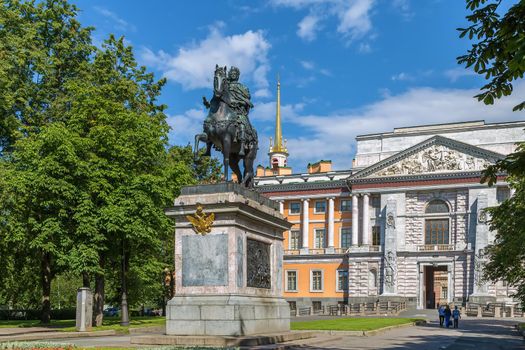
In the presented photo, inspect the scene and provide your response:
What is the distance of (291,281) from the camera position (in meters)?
82.1

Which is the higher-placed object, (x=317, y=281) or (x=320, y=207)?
(x=320, y=207)

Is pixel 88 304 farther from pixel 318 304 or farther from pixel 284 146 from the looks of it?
pixel 284 146

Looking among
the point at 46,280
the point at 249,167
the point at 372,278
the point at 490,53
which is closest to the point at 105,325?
the point at 46,280

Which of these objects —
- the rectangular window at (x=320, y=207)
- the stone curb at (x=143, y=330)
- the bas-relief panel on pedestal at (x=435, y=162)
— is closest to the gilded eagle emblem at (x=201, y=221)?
the stone curb at (x=143, y=330)

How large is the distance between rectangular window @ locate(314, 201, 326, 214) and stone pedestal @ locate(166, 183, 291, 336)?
6441 cm

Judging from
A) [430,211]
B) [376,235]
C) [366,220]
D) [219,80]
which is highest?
[219,80]

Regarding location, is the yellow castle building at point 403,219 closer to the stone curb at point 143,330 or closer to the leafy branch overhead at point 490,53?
the stone curb at point 143,330

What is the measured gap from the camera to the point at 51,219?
33656mm

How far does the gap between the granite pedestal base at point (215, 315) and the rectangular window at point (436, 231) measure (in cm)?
5964

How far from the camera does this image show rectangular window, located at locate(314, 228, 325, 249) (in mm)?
81688

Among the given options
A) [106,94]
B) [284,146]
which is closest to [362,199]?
[284,146]

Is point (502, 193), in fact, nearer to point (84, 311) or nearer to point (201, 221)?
point (84, 311)

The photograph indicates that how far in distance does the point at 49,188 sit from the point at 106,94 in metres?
8.52

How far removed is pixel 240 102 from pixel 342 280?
61974mm
